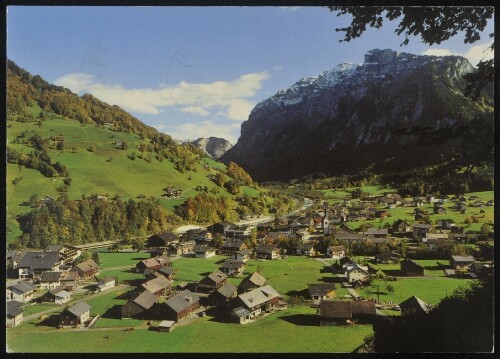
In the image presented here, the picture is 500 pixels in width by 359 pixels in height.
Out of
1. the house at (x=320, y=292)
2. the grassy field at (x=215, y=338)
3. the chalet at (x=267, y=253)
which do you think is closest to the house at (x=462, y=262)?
the house at (x=320, y=292)

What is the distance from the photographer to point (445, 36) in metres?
7.47

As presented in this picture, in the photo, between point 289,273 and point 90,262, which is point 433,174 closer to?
point 289,273

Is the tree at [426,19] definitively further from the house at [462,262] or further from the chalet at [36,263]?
the chalet at [36,263]

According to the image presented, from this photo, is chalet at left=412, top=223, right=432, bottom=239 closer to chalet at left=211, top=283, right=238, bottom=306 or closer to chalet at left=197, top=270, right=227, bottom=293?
chalet at left=197, top=270, right=227, bottom=293

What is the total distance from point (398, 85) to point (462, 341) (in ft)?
182

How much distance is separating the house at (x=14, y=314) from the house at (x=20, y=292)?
1844mm

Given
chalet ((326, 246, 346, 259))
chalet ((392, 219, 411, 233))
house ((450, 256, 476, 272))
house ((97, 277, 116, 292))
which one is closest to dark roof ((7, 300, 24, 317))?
house ((97, 277, 116, 292))

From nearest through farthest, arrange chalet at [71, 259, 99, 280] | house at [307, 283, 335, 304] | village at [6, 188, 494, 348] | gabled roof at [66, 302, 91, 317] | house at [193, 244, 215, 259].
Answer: gabled roof at [66, 302, 91, 317] → village at [6, 188, 494, 348] → house at [307, 283, 335, 304] → chalet at [71, 259, 99, 280] → house at [193, 244, 215, 259]

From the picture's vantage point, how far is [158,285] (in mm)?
20562

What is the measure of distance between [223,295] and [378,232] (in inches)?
652

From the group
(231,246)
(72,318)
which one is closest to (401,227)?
(231,246)

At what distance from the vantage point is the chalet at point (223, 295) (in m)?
19.1

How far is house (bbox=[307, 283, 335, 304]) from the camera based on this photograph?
19.0 metres

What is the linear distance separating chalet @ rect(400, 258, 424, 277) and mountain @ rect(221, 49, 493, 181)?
21.7 feet
